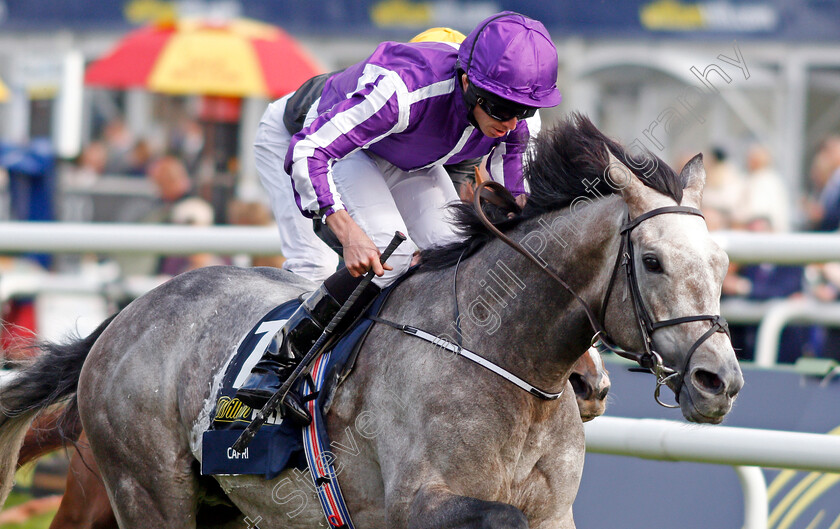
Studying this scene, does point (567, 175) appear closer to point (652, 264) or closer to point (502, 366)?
point (652, 264)

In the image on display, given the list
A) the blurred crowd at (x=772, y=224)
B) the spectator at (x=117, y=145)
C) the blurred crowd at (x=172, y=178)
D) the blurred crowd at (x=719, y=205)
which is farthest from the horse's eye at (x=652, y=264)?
the spectator at (x=117, y=145)

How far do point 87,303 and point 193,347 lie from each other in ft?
17.0

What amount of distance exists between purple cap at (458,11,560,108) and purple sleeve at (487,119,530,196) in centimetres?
38

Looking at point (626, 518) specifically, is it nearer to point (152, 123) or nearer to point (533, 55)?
point (533, 55)

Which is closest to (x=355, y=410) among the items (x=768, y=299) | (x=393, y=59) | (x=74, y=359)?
(x=393, y=59)

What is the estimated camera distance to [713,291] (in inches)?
→ 110

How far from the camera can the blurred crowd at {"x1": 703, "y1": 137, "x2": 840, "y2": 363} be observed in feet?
20.8

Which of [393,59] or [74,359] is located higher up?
[393,59]

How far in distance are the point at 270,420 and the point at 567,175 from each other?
1.17 meters

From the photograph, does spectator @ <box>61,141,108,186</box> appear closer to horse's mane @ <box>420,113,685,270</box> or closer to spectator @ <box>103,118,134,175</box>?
spectator @ <box>103,118,134,175</box>

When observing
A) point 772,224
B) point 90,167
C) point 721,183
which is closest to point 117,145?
point 90,167

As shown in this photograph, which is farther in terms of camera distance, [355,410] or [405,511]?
[355,410]

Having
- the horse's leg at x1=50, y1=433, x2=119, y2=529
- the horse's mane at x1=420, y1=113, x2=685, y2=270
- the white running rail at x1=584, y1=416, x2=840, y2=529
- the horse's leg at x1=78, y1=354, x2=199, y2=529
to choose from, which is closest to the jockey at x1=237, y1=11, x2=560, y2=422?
the horse's mane at x1=420, y1=113, x2=685, y2=270

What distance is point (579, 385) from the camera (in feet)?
11.2
